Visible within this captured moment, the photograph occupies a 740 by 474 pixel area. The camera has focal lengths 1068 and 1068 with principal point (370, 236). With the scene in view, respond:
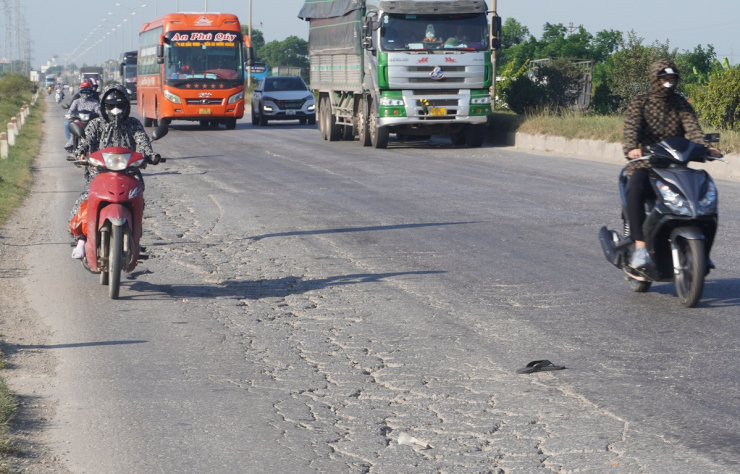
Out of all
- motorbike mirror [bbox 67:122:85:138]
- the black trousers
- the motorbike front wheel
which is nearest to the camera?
Result: the motorbike front wheel

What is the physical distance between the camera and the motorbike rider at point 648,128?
24.1ft

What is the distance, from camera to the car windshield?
38750 mm

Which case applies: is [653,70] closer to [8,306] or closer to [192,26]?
[8,306]

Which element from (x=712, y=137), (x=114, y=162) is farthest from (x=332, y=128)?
(x=712, y=137)

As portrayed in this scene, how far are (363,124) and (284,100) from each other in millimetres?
13344

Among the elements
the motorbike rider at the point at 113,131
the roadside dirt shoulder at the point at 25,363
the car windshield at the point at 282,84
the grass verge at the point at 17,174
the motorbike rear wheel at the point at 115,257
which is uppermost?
the car windshield at the point at 282,84

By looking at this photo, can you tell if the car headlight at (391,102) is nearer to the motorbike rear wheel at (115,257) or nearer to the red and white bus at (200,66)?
the red and white bus at (200,66)

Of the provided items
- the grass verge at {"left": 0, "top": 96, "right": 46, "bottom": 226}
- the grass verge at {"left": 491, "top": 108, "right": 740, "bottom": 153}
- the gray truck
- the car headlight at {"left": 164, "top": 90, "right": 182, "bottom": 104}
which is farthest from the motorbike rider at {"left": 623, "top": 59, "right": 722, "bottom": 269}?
the car headlight at {"left": 164, "top": 90, "right": 182, "bottom": 104}

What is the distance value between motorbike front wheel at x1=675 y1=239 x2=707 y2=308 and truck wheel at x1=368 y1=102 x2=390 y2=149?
17.4 meters

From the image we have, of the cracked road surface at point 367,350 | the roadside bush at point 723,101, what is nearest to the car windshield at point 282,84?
the roadside bush at point 723,101

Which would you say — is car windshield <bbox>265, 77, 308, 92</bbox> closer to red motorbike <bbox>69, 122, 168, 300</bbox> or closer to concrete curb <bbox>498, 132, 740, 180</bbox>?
concrete curb <bbox>498, 132, 740, 180</bbox>

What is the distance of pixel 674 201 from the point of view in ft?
23.1

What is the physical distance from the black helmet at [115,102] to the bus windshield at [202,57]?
25.4 m

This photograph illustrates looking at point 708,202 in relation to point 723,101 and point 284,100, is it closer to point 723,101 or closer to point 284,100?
point 723,101
